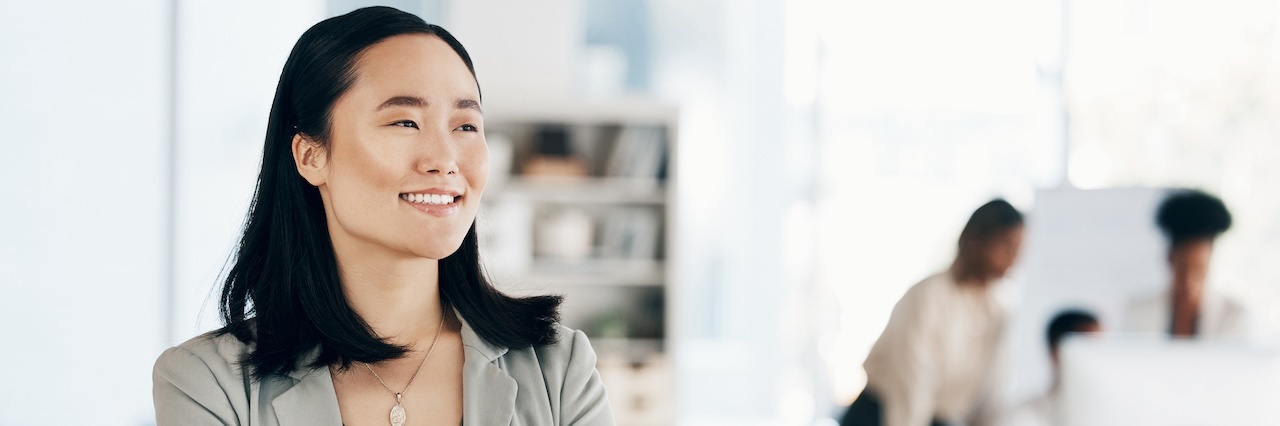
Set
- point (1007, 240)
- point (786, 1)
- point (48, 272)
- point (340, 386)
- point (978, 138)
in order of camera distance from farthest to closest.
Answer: point (786, 1)
point (978, 138)
point (1007, 240)
point (48, 272)
point (340, 386)

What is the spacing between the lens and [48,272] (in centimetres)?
119

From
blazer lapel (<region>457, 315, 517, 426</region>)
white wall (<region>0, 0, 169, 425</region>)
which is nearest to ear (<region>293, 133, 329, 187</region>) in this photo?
blazer lapel (<region>457, 315, 517, 426</region>)

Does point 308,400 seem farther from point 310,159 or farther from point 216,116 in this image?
point 216,116

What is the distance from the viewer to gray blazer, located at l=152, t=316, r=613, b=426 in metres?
0.96

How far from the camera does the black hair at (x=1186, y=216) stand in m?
2.46

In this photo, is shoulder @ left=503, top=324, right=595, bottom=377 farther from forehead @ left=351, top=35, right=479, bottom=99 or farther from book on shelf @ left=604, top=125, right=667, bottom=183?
book on shelf @ left=604, top=125, right=667, bottom=183

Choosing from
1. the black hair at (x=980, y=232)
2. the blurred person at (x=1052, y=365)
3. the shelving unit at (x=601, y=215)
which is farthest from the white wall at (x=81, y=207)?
the shelving unit at (x=601, y=215)

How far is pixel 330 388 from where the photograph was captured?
40.3 inches

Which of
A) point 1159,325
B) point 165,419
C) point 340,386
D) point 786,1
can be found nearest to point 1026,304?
point 1159,325

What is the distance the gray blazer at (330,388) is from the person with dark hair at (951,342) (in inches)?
90.2

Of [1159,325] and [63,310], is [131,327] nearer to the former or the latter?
[63,310]

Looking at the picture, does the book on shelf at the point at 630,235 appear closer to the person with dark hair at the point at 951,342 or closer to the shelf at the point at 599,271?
the shelf at the point at 599,271

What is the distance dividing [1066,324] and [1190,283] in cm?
30

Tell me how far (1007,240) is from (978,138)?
6.34ft
